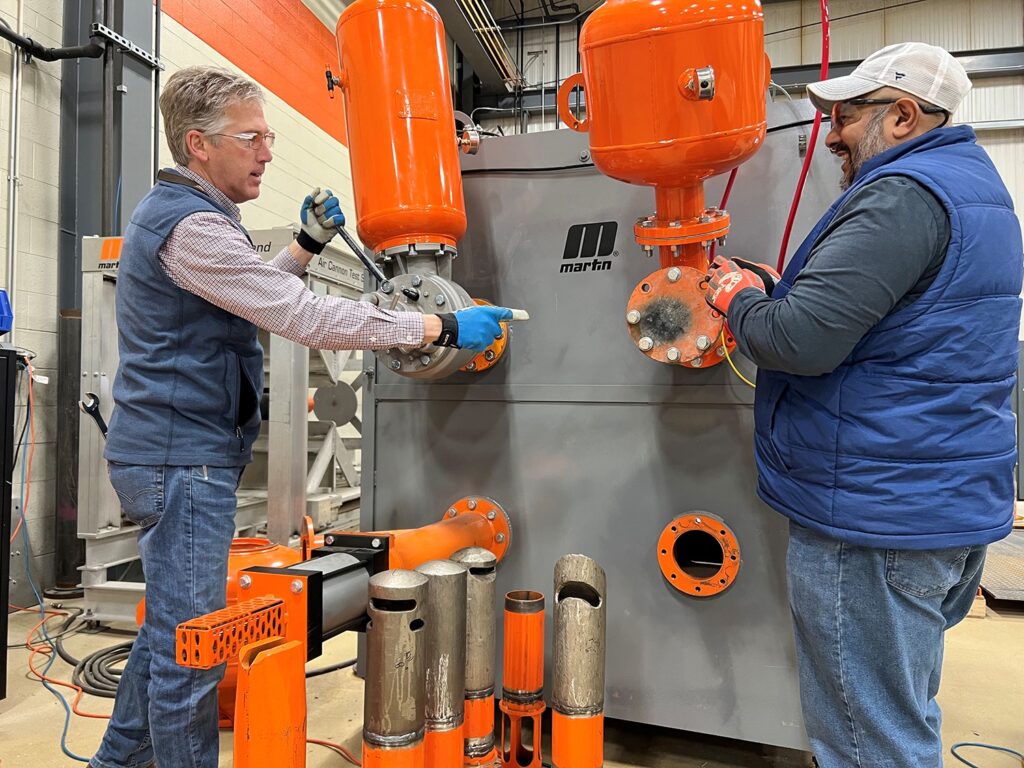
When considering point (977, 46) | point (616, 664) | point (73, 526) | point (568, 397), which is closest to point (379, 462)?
point (568, 397)

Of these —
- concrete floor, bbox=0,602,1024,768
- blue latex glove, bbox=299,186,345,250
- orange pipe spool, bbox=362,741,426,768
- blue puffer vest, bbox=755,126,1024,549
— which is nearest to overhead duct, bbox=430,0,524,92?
blue latex glove, bbox=299,186,345,250

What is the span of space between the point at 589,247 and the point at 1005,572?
2.95 m

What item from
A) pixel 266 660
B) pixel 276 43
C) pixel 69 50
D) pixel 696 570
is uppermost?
pixel 276 43

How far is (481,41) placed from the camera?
5.05 metres

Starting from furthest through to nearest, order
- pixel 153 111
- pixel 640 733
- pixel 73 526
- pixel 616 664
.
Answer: pixel 153 111
pixel 73 526
pixel 640 733
pixel 616 664

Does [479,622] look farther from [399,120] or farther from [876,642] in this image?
[399,120]

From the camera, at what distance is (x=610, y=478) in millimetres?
1682

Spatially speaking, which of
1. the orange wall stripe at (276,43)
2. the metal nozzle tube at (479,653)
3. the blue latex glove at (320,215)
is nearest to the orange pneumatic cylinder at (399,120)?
the blue latex glove at (320,215)

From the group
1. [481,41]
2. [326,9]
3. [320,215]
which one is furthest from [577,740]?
[326,9]

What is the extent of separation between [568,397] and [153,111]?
2.68 metres

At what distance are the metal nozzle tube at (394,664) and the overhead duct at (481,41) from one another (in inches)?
152

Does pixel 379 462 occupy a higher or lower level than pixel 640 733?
higher

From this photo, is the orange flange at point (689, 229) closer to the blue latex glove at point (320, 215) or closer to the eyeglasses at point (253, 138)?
the blue latex glove at point (320, 215)

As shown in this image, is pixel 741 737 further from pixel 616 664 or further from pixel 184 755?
pixel 184 755
